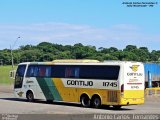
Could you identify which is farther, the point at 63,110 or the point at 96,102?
the point at 96,102

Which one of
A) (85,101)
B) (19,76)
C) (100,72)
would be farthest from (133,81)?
(19,76)

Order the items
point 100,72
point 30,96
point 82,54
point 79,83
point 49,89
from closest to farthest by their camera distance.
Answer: point 100,72 < point 79,83 < point 49,89 < point 30,96 < point 82,54

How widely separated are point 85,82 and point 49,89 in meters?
3.54

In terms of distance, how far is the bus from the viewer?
999 inches

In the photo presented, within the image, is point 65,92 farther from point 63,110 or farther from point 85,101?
point 63,110

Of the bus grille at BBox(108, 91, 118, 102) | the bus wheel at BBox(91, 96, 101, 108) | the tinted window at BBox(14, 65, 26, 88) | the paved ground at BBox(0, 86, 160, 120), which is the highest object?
the tinted window at BBox(14, 65, 26, 88)

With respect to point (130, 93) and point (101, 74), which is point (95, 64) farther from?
point (130, 93)

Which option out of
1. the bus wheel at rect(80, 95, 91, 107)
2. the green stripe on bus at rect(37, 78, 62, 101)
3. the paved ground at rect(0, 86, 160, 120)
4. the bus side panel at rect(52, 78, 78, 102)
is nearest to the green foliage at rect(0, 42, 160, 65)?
the green stripe on bus at rect(37, 78, 62, 101)

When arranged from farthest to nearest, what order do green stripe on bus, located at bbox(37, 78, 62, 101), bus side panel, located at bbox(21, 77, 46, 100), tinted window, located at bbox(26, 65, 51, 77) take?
bus side panel, located at bbox(21, 77, 46, 100)
tinted window, located at bbox(26, 65, 51, 77)
green stripe on bus, located at bbox(37, 78, 62, 101)

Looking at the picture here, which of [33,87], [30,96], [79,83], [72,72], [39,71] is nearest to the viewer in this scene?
[79,83]

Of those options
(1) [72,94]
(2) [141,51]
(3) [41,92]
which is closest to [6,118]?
(1) [72,94]

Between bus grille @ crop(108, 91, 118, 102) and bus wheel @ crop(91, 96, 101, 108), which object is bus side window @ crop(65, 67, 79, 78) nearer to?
bus wheel @ crop(91, 96, 101, 108)

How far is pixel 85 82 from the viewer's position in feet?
89.0

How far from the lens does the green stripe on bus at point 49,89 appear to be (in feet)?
96.5
